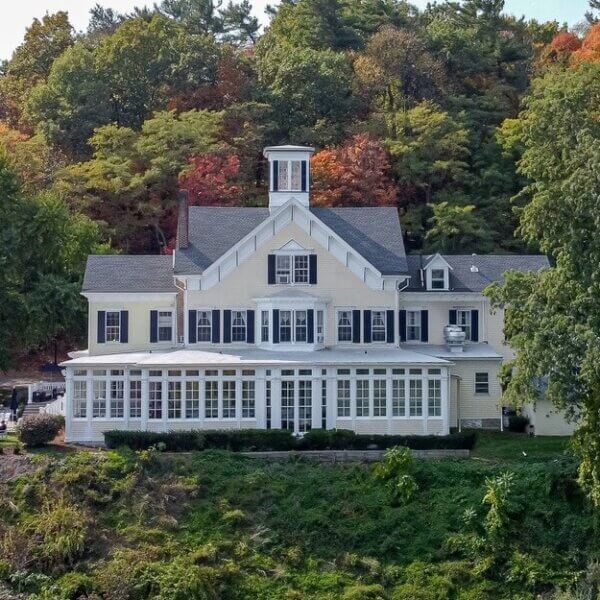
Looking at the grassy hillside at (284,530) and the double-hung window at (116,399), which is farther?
the double-hung window at (116,399)

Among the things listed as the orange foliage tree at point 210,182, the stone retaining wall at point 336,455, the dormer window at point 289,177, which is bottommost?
the stone retaining wall at point 336,455

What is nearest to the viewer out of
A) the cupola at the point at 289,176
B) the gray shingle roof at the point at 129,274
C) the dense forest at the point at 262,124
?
the gray shingle roof at the point at 129,274

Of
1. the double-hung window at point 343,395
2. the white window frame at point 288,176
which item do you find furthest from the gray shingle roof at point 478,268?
the double-hung window at point 343,395

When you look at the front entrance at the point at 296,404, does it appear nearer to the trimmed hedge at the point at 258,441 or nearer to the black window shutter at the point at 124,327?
the trimmed hedge at the point at 258,441

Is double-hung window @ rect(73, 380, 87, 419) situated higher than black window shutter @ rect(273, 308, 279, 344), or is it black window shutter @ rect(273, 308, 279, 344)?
black window shutter @ rect(273, 308, 279, 344)

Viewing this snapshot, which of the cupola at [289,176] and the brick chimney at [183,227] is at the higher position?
the cupola at [289,176]

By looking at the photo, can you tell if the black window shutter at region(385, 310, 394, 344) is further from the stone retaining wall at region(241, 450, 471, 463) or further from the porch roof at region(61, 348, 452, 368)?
the stone retaining wall at region(241, 450, 471, 463)

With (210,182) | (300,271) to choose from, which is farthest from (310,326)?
(210,182)

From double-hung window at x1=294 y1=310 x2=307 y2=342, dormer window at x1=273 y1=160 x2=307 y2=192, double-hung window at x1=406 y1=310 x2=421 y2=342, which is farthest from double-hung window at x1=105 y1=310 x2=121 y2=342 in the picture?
double-hung window at x1=406 y1=310 x2=421 y2=342
